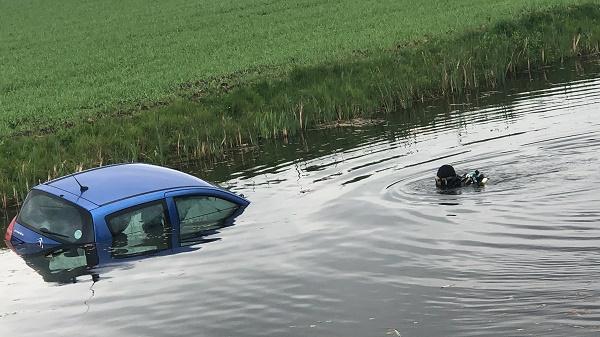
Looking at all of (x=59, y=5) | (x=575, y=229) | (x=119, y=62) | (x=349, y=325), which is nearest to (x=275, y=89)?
(x=119, y=62)

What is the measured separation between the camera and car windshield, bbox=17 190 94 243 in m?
13.3

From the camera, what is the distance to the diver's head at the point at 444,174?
48.5 ft

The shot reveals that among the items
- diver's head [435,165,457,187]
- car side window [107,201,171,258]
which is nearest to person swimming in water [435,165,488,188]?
diver's head [435,165,457,187]

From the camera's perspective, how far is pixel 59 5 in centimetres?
6794

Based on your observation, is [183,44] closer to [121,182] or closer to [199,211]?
[199,211]

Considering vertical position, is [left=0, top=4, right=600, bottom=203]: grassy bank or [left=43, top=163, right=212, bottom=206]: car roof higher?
[left=0, top=4, right=600, bottom=203]: grassy bank

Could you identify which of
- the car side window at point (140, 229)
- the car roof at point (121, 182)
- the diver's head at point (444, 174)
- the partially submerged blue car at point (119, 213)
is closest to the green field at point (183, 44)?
the car roof at point (121, 182)

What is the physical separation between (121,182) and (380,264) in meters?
4.51

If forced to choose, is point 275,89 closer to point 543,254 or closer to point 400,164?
point 400,164

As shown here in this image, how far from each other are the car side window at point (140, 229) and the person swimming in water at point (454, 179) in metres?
4.36

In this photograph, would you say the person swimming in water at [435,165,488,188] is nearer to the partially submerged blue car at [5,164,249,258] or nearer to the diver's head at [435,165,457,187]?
the diver's head at [435,165,457,187]

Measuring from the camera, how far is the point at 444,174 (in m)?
14.8

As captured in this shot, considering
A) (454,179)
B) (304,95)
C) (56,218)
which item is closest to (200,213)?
(56,218)

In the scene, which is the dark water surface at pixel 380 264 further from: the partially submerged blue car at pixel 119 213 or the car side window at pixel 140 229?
the car side window at pixel 140 229
